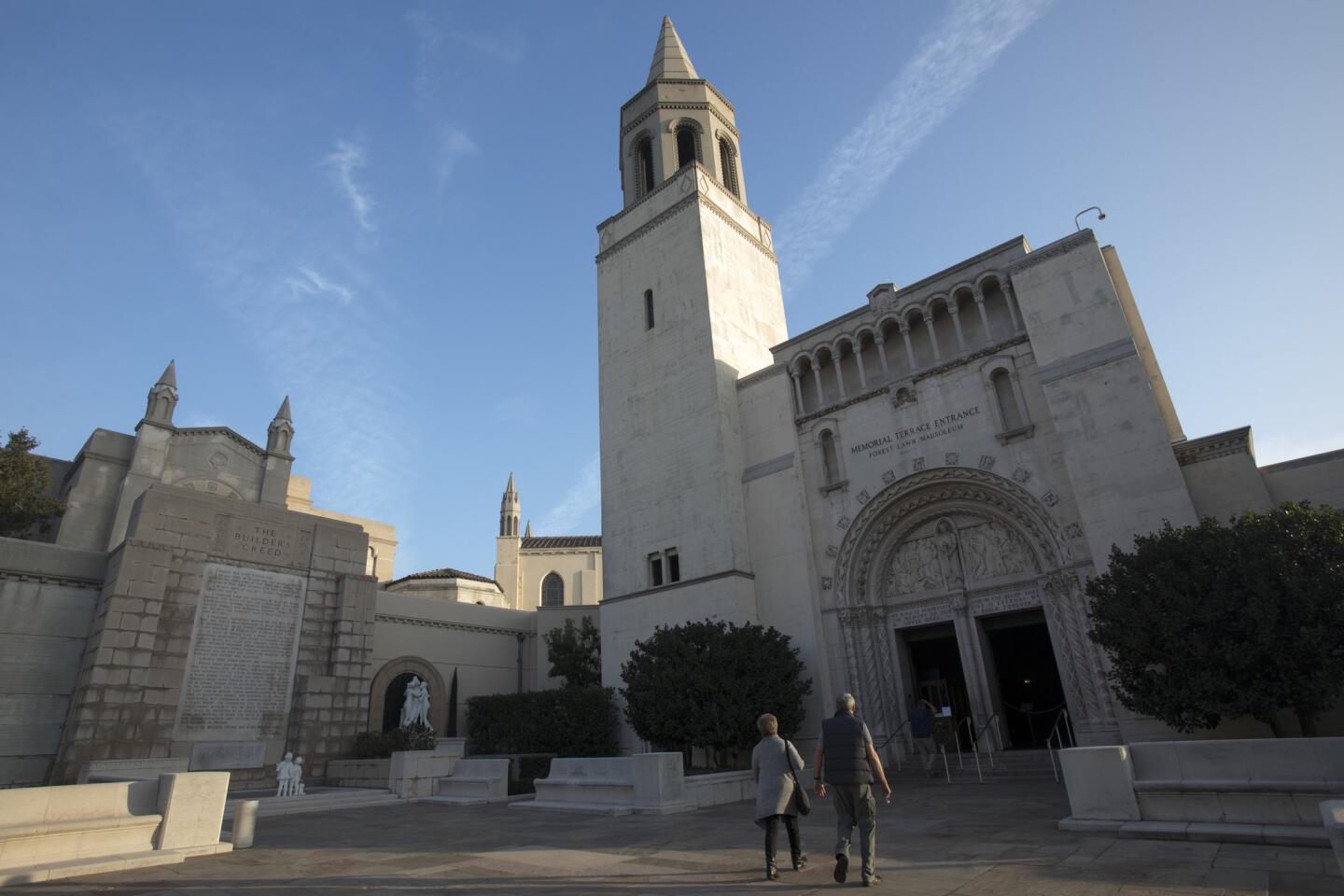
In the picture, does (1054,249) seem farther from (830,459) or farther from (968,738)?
(968,738)

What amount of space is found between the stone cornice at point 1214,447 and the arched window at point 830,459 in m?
8.87

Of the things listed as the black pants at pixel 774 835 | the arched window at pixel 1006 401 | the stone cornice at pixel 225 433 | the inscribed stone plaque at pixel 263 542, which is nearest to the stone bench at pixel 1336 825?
the black pants at pixel 774 835

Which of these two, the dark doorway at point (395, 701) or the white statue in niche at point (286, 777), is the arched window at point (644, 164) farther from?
the white statue in niche at point (286, 777)

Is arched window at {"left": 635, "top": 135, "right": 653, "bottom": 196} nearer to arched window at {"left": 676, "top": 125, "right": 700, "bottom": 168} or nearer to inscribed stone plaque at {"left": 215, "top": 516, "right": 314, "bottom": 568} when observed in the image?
arched window at {"left": 676, "top": 125, "right": 700, "bottom": 168}

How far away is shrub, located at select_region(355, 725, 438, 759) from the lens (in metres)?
21.6

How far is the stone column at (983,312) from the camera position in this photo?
67.5 ft

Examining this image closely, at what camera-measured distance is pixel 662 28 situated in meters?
34.9

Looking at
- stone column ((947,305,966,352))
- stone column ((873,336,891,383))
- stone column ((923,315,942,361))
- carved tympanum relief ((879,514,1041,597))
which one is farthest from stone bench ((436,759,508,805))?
stone column ((947,305,966,352))

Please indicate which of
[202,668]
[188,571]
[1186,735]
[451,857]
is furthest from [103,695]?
[1186,735]

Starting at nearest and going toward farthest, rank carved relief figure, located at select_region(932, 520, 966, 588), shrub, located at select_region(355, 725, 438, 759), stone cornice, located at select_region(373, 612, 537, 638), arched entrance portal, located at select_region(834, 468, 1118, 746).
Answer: arched entrance portal, located at select_region(834, 468, 1118, 746), carved relief figure, located at select_region(932, 520, 966, 588), shrub, located at select_region(355, 725, 438, 759), stone cornice, located at select_region(373, 612, 537, 638)

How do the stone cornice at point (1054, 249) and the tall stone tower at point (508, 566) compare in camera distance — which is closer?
the stone cornice at point (1054, 249)

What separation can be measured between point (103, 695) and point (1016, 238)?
2752 centimetres

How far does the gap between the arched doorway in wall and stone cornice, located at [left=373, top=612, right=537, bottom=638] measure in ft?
A: 4.66

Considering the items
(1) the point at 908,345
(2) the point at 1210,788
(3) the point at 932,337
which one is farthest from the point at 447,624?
(2) the point at 1210,788
